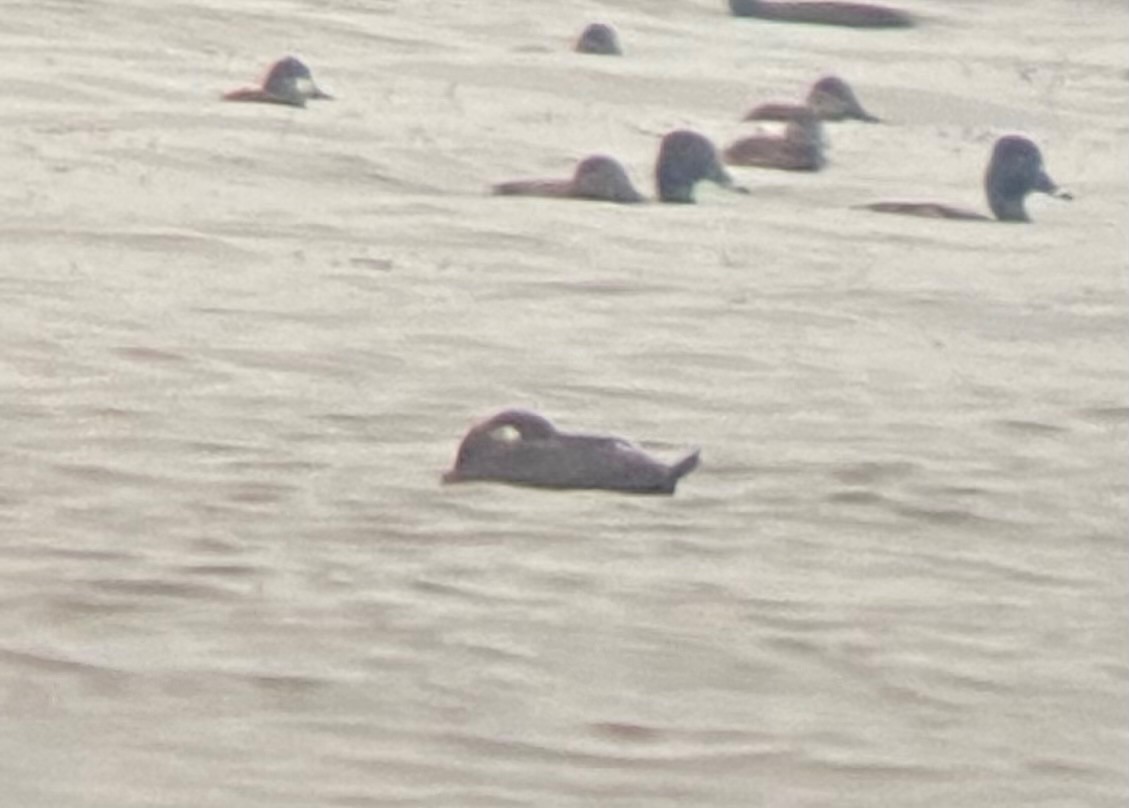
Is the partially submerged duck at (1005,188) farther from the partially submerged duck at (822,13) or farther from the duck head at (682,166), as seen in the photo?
the partially submerged duck at (822,13)

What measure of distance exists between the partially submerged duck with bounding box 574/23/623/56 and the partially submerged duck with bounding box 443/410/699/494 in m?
6.64

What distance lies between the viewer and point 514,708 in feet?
16.8

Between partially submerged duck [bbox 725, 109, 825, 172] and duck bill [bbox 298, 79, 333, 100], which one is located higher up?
partially submerged duck [bbox 725, 109, 825, 172]

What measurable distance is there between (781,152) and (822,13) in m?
4.41

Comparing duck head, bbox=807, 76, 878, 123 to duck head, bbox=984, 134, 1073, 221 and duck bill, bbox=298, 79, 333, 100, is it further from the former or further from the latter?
duck head, bbox=984, 134, 1073, 221

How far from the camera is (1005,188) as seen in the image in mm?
10281

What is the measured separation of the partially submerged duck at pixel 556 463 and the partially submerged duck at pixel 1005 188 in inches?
147

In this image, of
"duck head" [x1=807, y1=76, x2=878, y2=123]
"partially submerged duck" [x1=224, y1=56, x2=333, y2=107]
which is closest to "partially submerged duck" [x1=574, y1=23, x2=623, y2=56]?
"duck head" [x1=807, y1=76, x2=878, y2=123]

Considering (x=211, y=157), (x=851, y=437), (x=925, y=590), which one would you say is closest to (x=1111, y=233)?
(x=211, y=157)

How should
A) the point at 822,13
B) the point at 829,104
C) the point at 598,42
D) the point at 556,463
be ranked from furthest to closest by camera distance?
the point at 822,13 → the point at 598,42 → the point at 829,104 → the point at 556,463

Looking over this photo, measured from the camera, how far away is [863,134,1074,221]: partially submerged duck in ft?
33.5

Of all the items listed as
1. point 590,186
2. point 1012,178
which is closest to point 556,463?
point 590,186

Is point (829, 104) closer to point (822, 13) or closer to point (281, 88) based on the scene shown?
point (281, 88)

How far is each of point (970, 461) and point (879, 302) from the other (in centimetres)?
184
